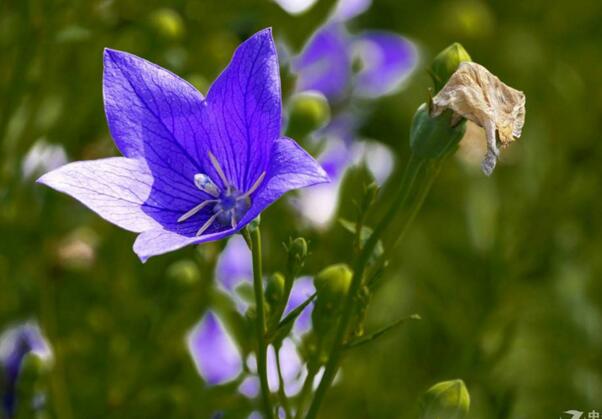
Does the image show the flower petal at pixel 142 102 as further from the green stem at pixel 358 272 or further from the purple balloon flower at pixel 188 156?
the green stem at pixel 358 272

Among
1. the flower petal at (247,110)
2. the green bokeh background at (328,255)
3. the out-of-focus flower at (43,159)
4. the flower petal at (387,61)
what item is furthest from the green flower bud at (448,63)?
the flower petal at (387,61)

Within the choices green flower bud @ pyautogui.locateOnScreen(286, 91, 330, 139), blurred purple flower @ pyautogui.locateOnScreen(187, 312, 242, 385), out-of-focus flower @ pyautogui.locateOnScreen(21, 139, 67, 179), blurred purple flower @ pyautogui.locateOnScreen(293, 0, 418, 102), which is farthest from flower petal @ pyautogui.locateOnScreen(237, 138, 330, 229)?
blurred purple flower @ pyautogui.locateOnScreen(293, 0, 418, 102)

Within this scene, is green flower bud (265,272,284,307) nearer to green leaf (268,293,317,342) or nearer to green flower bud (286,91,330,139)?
green leaf (268,293,317,342)

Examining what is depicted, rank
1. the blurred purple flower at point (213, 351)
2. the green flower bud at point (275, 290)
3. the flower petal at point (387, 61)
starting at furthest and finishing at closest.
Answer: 1. the flower petal at point (387, 61)
2. the blurred purple flower at point (213, 351)
3. the green flower bud at point (275, 290)

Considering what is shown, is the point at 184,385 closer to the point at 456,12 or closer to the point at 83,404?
the point at 83,404

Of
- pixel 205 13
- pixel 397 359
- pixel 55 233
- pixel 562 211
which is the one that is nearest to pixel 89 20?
pixel 205 13

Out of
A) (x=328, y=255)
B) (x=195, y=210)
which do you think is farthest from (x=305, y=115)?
(x=195, y=210)
